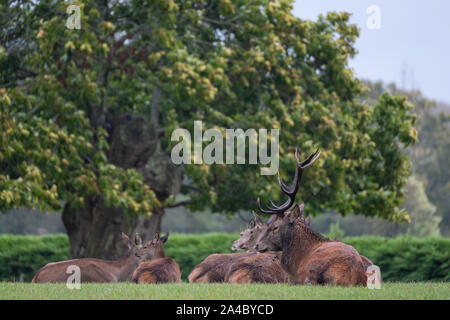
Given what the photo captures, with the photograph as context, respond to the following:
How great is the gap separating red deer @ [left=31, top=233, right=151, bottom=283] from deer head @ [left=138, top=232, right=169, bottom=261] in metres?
0.03

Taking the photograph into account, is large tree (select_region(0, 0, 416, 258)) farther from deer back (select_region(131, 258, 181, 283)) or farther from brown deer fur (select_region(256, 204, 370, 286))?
brown deer fur (select_region(256, 204, 370, 286))

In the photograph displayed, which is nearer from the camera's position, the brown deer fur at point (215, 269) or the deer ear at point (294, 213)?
the deer ear at point (294, 213)

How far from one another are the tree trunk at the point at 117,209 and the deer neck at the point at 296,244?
8875 mm

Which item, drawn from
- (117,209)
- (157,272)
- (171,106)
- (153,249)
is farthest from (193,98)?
(157,272)

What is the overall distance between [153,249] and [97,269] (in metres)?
1.40

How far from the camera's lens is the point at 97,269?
15.1 metres

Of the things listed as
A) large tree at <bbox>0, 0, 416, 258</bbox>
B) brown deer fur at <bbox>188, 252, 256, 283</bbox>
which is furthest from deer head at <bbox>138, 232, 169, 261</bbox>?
large tree at <bbox>0, 0, 416, 258</bbox>

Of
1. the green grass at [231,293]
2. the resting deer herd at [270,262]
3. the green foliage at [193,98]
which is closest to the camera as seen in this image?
the green grass at [231,293]

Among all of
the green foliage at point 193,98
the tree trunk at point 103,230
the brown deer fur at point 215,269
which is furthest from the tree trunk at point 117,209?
the brown deer fur at point 215,269

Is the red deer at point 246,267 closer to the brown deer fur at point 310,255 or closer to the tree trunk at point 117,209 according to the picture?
the brown deer fur at point 310,255

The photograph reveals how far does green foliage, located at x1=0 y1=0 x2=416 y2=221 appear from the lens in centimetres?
1844

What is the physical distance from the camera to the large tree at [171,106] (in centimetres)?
1872
